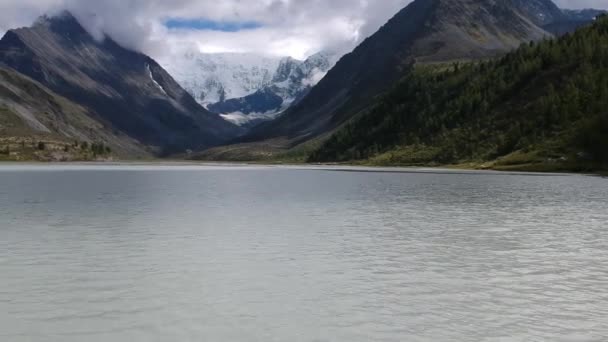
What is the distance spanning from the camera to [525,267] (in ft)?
108

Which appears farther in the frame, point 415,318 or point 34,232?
point 34,232

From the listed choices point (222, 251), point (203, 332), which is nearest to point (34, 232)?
point (222, 251)

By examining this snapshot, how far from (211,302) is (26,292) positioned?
328 inches

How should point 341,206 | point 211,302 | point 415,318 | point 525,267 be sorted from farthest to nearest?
point 341,206
point 525,267
point 211,302
point 415,318

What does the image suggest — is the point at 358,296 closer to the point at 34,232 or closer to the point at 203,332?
the point at 203,332

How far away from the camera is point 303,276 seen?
101 feet

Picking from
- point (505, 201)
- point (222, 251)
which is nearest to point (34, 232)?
point (222, 251)

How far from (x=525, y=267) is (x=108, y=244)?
84.4 ft

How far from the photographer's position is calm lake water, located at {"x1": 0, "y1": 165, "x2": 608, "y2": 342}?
22.0m

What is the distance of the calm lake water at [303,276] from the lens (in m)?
22.0

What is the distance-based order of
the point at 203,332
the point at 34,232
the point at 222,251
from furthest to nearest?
the point at 34,232
the point at 222,251
the point at 203,332

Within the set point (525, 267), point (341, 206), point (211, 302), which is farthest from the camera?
point (341, 206)

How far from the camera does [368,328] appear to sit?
21953mm

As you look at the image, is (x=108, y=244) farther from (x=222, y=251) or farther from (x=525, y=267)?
(x=525, y=267)
